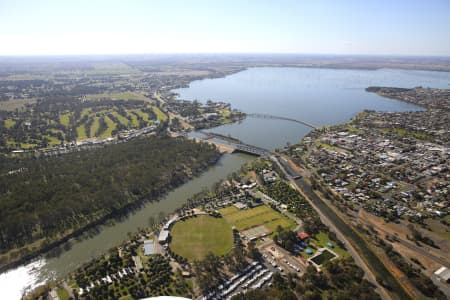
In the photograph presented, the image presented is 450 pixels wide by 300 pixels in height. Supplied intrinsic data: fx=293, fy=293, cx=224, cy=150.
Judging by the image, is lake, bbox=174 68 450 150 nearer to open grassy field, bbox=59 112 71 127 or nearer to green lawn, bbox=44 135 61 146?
green lawn, bbox=44 135 61 146

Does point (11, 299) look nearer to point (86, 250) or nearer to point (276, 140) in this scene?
→ point (86, 250)

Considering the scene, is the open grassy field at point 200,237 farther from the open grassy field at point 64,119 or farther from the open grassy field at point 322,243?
the open grassy field at point 64,119

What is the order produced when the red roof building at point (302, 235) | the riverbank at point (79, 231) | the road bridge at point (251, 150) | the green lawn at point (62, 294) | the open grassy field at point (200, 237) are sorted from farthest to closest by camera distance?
the road bridge at point (251, 150) → the red roof building at point (302, 235) → the open grassy field at point (200, 237) → the riverbank at point (79, 231) → the green lawn at point (62, 294)

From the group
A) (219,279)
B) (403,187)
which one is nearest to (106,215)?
(219,279)

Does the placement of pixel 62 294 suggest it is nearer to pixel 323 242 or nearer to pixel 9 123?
pixel 323 242

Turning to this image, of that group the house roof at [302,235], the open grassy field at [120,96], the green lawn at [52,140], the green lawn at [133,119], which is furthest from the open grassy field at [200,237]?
the open grassy field at [120,96]

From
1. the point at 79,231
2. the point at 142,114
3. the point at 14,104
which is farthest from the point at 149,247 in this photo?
the point at 14,104

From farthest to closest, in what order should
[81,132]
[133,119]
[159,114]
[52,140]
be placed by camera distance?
[159,114], [133,119], [81,132], [52,140]
